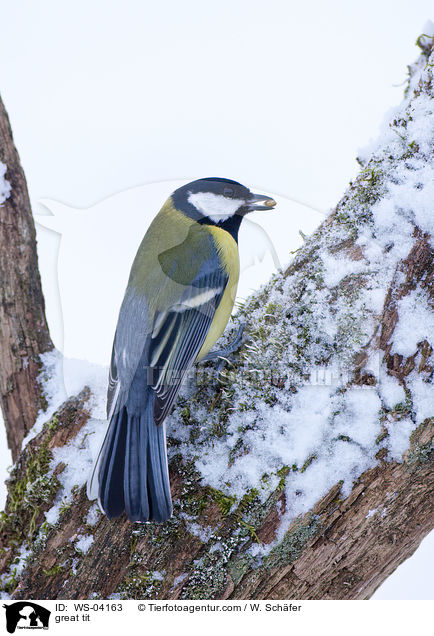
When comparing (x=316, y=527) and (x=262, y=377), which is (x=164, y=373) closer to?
(x=262, y=377)

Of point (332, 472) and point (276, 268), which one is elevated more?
point (276, 268)

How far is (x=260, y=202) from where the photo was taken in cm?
109

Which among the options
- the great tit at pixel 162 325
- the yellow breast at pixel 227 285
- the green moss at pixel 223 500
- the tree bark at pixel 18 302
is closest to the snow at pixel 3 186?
the tree bark at pixel 18 302

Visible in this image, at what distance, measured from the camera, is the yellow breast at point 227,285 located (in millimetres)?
1070

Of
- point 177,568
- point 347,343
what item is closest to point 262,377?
point 347,343

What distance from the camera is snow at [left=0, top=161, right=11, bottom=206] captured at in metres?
1.33

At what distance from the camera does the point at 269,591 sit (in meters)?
0.96

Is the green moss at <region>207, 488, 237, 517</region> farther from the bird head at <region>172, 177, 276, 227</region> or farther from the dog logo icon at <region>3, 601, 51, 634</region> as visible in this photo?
the bird head at <region>172, 177, 276, 227</region>

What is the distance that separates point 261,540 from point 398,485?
0.27 meters

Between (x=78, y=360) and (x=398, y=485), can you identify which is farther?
(x=78, y=360)

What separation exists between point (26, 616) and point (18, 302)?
76 cm

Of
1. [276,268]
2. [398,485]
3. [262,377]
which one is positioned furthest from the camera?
[276,268]

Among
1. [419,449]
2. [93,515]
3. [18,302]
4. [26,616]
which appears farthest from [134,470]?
[18,302]

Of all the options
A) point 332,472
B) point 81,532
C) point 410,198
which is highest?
point 410,198
